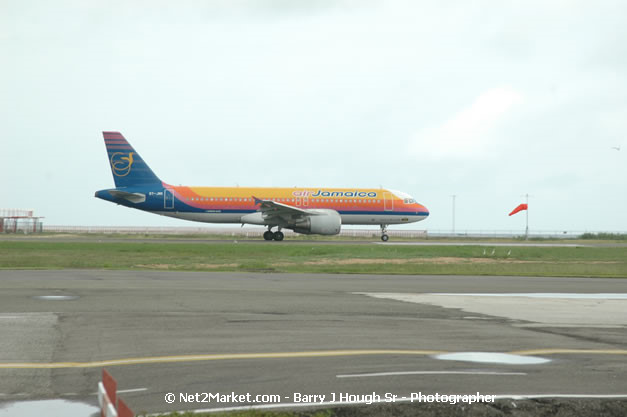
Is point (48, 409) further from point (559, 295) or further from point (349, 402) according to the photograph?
point (559, 295)

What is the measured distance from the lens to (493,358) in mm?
8992

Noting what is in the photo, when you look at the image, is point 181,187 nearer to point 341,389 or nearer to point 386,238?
point 386,238

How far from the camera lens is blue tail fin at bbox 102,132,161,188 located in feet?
158

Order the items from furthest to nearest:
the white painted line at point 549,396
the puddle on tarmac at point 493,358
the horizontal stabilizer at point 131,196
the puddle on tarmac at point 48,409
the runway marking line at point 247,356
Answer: the horizontal stabilizer at point 131,196, the puddle on tarmac at point 493,358, the runway marking line at point 247,356, the white painted line at point 549,396, the puddle on tarmac at point 48,409

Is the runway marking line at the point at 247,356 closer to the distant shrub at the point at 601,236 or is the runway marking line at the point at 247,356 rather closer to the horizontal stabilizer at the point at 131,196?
the horizontal stabilizer at the point at 131,196

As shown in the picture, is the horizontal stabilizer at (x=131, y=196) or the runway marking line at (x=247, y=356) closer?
the runway marking line at (x=247, y=356)

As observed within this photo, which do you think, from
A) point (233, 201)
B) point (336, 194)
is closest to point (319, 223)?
point (336, 194)

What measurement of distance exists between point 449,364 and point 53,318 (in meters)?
7.41

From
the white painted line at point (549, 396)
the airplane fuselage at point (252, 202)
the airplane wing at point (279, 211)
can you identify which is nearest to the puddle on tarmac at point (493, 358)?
the white painted line at point (549, 396)

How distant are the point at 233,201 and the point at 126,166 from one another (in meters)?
8.56

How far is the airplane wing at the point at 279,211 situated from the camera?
45281 millimetres

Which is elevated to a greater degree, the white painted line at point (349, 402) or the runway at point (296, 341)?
the runway at point (296, 341)

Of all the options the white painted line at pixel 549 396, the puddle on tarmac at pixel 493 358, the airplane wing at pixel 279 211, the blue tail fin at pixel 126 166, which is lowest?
the white painted line at pixel 549 396

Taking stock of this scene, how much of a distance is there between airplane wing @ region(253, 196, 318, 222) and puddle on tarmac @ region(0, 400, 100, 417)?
3839 cm
